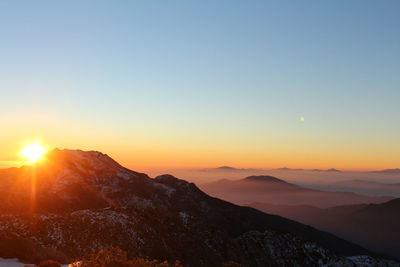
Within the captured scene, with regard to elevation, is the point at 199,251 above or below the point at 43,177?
below

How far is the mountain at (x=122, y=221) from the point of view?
160 feet

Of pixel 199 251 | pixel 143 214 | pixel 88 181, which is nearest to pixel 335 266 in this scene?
pixel 199 251

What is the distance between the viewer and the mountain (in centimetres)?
4890

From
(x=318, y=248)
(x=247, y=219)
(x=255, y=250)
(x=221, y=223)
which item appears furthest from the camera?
(x=247, y=219)

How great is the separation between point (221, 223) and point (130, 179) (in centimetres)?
3842

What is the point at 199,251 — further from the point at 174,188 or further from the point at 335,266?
the point at 174,188

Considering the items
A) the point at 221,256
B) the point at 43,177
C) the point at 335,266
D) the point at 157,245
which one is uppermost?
the point at 43,177

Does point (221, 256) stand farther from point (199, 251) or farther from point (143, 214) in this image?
point (143, 214)

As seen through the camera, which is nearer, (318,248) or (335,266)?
(335,266)

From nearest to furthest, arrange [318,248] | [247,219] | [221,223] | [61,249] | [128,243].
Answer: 1. [61,249]
2. [128,243]
3. [318,248]
4. [221,223]
5. [247,219]

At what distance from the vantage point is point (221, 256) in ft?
266

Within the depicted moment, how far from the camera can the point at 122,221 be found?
66375 millimetres

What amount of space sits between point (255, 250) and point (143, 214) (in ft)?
124

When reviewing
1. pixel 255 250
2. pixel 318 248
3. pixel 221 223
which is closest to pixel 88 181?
pixel 221 223
